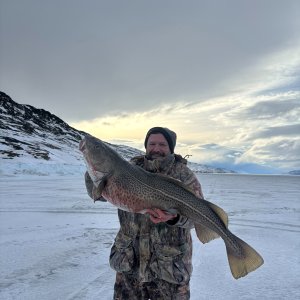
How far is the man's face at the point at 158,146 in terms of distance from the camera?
11.4 feet

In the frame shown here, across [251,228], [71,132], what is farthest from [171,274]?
[71,132]

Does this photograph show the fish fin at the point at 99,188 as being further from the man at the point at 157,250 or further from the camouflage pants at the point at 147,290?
the camouflage pants at the point at 147,290

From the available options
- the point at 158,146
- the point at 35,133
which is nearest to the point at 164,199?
the point at 158,146

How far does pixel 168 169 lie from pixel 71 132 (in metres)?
137

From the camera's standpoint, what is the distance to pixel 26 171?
42156 mm

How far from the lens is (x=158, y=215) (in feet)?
10.0

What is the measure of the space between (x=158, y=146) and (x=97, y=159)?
0.58 m

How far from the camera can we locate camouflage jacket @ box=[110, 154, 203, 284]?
3.22 m

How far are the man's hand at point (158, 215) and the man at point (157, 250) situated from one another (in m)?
0.08

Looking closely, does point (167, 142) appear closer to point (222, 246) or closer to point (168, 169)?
point (168, 169)

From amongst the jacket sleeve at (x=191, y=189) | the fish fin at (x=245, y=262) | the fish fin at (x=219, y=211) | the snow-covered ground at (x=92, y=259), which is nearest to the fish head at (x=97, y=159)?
the jacket sleeve at (x=191, y=189)

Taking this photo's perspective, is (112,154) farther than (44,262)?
No

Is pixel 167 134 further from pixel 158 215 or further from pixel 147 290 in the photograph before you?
pixel 147 290

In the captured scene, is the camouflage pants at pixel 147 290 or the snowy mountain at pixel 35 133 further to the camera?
the snowy mountain at pixel 35 133
